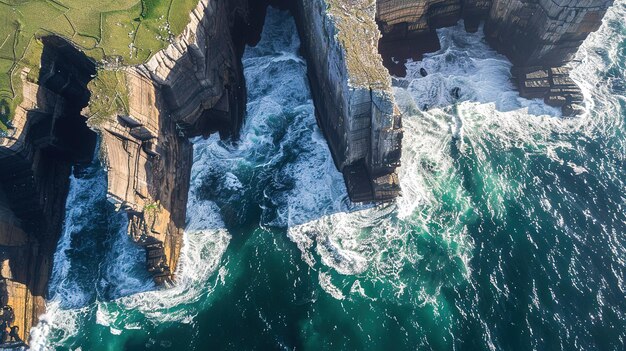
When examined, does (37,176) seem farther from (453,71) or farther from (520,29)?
(520,29)

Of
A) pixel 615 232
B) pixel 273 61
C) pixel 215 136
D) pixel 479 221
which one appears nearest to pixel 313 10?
pixel 273 61

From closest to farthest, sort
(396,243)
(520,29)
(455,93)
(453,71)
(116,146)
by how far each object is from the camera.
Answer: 1. (116,146)
2. (396,243)
3. (455,93)
4. (520,29)
5. (453,71)

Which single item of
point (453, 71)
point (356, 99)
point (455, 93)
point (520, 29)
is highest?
point (520, 29)

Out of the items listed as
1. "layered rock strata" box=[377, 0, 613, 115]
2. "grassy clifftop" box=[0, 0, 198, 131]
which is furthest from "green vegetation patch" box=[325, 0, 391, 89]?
"grassy clifftop" box=[0, 0, 198, 131]

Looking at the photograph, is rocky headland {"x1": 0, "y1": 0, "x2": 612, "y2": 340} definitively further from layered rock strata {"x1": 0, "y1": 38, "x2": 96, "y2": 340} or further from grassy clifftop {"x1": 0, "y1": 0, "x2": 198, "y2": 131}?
grassy clifftop {"x1": 0, "y1": 0, "x2": 198, "y2": 131}

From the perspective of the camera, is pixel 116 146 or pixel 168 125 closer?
pixel 116 146

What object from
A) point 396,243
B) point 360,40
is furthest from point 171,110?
point 396,243

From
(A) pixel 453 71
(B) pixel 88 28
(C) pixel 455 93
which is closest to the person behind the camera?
(B) pixel 88 28
